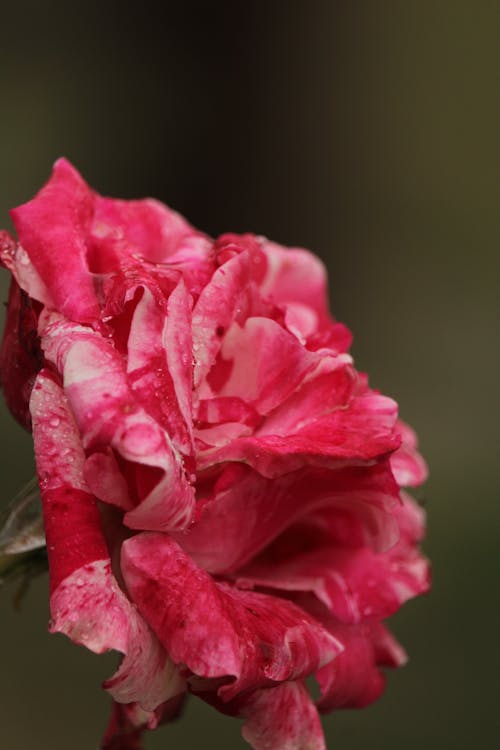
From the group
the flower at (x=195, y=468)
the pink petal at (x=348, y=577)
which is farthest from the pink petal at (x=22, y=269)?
the pink petal at (x=348, y=577)

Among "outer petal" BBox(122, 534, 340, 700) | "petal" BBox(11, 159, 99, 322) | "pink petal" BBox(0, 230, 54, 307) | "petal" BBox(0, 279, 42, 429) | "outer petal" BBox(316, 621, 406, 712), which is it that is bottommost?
"outer petal" BBox(316, 621, 406, 712)

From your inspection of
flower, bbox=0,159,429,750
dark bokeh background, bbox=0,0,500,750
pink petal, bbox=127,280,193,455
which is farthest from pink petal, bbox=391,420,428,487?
dark bokeh background, bbox=0,0,500,750

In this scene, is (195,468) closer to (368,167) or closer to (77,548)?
(77,548)

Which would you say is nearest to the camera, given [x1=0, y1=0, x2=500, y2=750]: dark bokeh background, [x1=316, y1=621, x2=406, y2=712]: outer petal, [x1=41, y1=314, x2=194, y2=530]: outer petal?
[x1=41, y1=314, x2=194, y2=530]: outer petal

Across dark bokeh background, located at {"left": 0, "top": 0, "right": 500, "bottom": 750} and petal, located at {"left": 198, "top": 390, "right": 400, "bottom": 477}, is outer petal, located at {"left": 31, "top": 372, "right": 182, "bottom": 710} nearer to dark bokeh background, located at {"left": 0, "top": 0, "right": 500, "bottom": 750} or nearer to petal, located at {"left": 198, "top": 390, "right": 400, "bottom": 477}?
petal, located at {"left": 198, "top": 390, "right": 400, "bottom": 477}

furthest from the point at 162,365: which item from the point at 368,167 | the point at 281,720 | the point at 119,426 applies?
the point at 368,167

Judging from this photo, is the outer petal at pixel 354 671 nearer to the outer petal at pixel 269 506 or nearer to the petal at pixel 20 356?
the outer petal at pixel 269 506

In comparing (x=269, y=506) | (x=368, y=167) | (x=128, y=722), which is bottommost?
(x=368, y=167)
